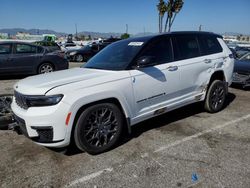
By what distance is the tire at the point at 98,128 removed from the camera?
328cm

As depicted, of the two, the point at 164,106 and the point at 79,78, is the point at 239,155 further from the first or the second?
the point at 79,78

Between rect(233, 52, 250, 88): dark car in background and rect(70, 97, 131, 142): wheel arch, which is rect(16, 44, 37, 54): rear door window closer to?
rect(70, 97, 131, 142): wheel arch

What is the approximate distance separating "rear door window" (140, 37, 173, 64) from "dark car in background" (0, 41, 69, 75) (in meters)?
6.70

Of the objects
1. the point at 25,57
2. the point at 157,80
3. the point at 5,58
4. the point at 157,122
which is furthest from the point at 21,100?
the point at 25,57

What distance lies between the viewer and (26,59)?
9469mm

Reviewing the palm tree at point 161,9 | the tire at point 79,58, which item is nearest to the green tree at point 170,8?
the palm tree at point 161,9

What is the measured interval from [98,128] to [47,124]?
28.5 inches

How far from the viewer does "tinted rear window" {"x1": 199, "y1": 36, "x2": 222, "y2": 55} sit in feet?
16.5

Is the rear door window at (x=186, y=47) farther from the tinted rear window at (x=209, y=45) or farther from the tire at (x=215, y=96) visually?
the tire at (x=215, y=96)

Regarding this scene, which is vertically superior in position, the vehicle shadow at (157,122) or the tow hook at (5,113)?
the tow hook at (5,113)

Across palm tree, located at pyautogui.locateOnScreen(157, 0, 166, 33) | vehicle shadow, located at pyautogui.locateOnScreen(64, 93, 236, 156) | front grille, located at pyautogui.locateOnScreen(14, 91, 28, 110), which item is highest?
palm tree, located at pyautogui.locateOnScreen(157, 0, 166, 33)

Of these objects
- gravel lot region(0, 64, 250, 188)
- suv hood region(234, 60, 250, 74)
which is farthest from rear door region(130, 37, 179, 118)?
suv hood region(234, 60, 250, 74)

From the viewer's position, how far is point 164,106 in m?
4.20

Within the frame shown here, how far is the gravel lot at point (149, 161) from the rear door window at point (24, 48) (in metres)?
5.85
